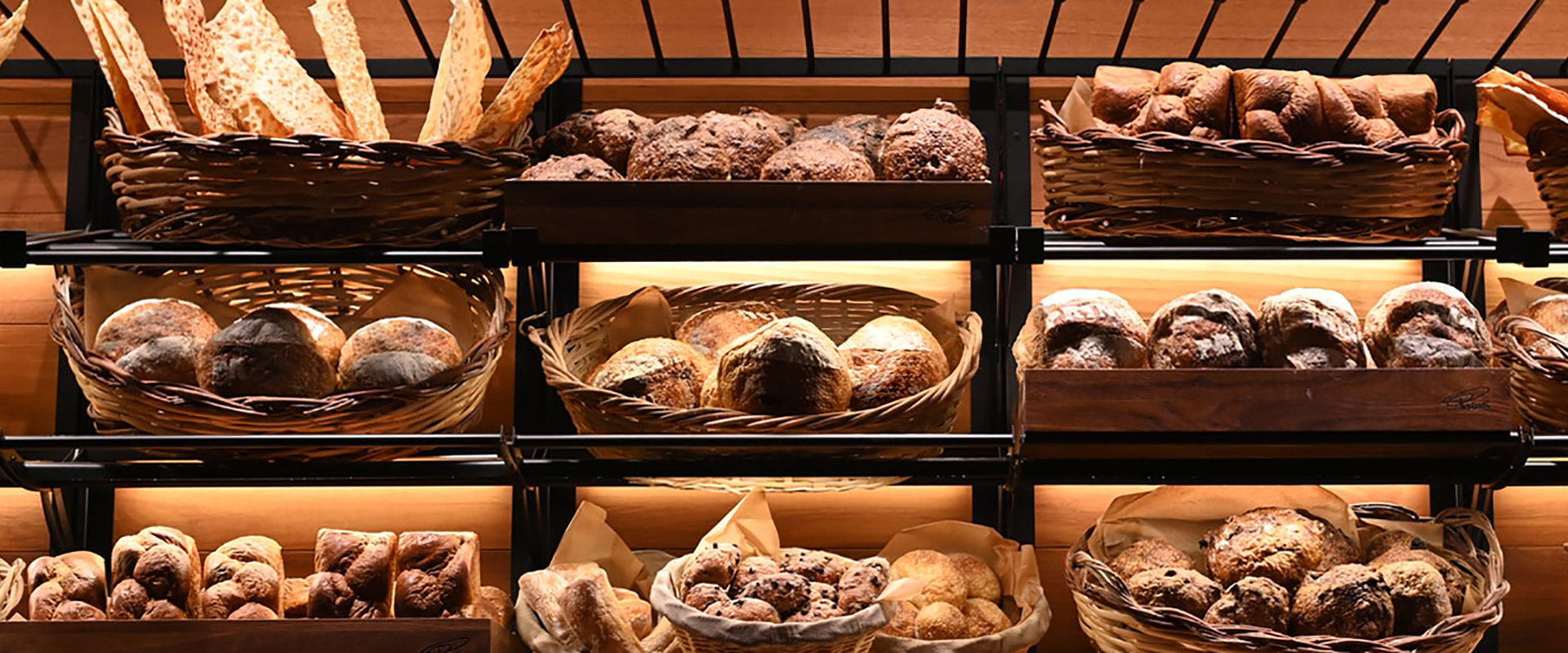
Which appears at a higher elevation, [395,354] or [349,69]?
[349,69]

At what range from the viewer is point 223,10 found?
2.02m

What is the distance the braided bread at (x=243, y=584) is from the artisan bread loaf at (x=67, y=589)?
0.14 metres

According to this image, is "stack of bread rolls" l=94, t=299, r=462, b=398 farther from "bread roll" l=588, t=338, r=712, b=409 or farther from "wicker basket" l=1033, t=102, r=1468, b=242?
"wicker basket" l=1033, t=102, r=1468, b=242

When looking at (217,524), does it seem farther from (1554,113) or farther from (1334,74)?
(1554,113)

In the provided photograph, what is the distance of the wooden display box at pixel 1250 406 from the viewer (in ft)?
5.98

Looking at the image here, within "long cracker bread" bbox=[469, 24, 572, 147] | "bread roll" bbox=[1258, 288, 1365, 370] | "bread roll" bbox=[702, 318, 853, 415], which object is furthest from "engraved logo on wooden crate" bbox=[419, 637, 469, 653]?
"bread roll" bbox=[1258, 288, 1365, 370]

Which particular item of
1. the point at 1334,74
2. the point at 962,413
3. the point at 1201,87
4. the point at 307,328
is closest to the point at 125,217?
the point at 307,328

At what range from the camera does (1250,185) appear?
1940 millimetres

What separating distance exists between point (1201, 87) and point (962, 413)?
0.69 meters

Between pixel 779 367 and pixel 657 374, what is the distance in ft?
0.62

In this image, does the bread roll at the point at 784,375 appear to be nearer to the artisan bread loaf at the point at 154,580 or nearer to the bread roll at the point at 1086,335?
the bread roll at the point at 1086,335

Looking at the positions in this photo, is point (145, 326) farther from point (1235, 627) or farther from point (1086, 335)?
point (1235, 627)

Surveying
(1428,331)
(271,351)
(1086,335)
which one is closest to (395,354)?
(271,351)

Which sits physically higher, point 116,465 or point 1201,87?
point 1201,87
